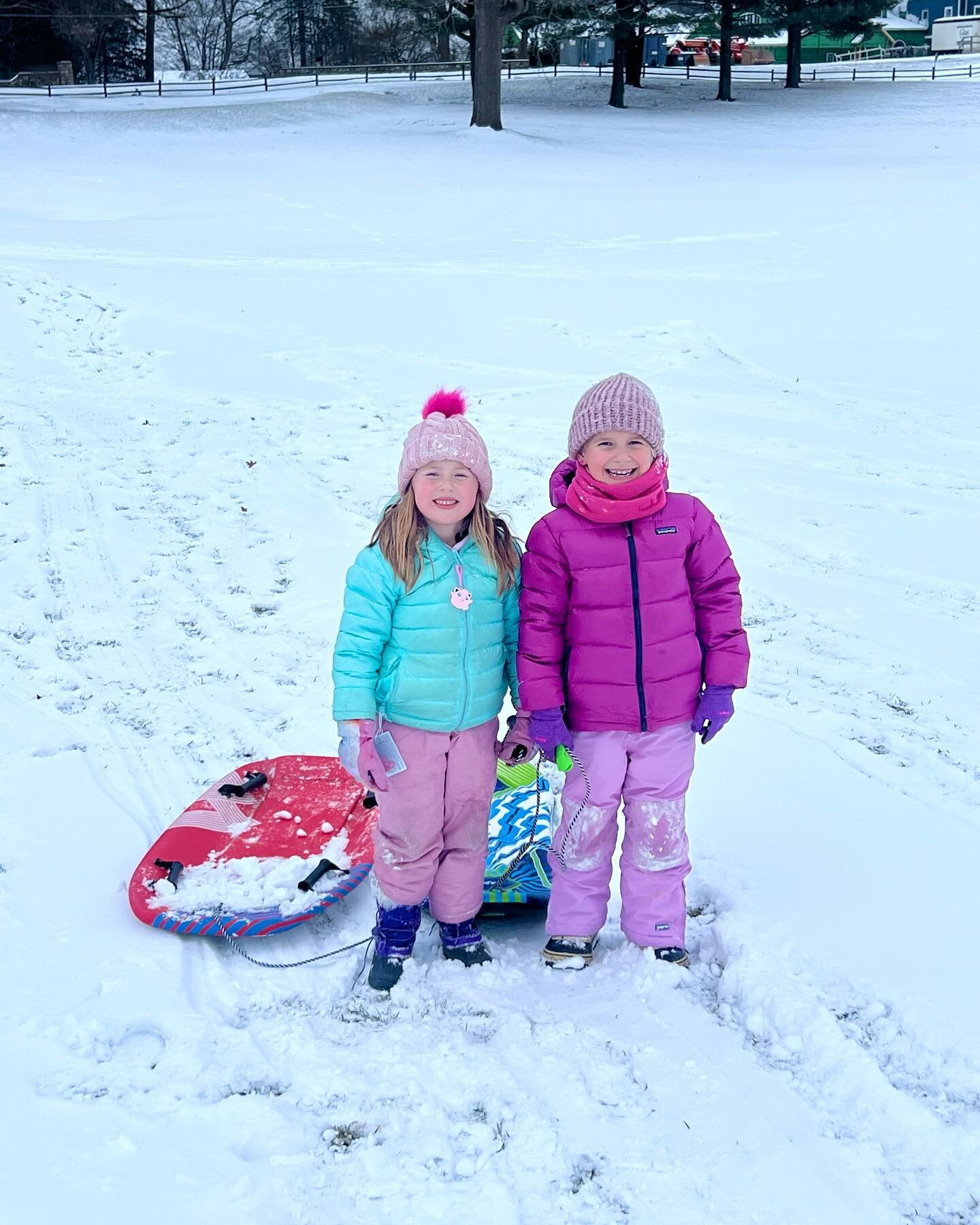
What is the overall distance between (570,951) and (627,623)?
100 cm

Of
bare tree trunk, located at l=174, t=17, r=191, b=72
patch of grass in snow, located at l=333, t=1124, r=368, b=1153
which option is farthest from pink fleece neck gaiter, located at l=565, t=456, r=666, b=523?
bare tree trunk, located at l=174, t=17, r=191, b=72

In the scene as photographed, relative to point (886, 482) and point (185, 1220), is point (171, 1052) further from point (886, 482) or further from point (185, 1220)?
point (886, 482)

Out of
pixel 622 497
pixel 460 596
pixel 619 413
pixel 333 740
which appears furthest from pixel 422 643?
pixel 333 740

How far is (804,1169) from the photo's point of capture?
97.6 inches

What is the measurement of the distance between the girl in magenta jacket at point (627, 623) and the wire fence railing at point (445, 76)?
34324 millimetres

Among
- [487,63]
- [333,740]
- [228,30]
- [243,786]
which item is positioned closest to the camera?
[243,786]

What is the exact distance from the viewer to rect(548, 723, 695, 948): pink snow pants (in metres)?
3.08

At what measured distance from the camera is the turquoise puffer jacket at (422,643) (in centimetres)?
296

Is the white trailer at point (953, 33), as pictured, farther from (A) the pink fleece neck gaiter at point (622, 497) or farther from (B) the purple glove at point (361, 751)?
(B) the purple glove at point (361, 751)

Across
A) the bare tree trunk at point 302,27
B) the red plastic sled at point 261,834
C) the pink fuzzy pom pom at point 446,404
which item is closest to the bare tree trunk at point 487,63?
the red plastic sled at point 261,834

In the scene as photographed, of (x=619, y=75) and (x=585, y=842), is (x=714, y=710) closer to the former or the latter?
(x=585, y=842)

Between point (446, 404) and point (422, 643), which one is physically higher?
point (446, 404)

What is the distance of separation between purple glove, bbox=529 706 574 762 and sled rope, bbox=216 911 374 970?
Answer: 863 millimetres

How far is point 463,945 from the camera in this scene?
326 cm
